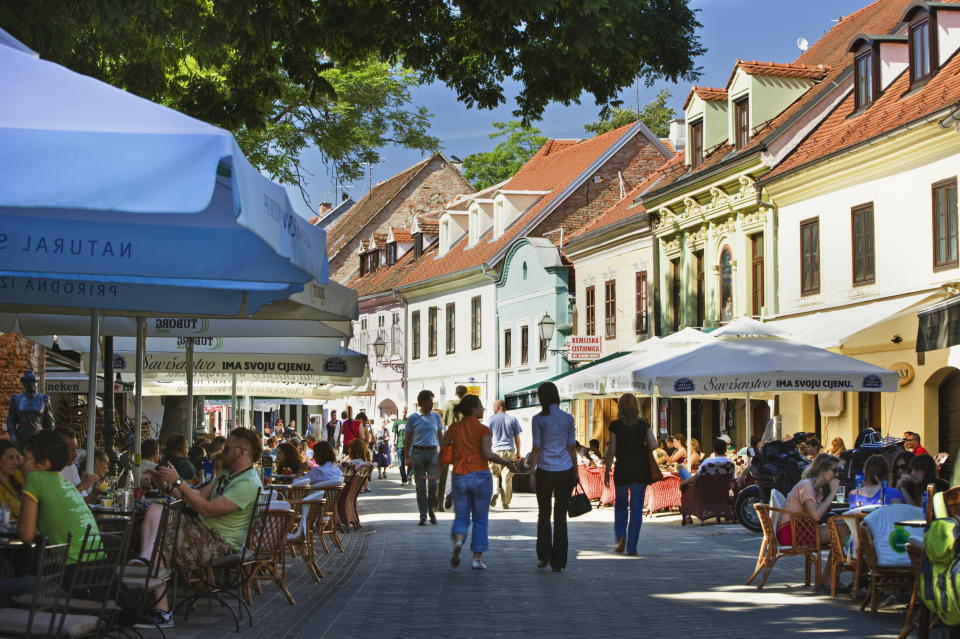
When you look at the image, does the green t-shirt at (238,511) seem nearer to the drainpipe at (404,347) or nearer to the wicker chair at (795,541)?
the wicker chair at (795,541)

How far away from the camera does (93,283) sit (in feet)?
37.1

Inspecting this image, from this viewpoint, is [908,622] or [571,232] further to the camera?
[571,232]

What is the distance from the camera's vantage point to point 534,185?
176 feet

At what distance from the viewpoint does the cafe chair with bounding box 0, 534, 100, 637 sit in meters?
6.82

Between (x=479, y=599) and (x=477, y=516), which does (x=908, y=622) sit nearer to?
(x=479, y=599)

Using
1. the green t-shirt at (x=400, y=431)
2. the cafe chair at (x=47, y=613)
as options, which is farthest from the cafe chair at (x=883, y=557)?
the green t-shirt at (x=400, y=431)

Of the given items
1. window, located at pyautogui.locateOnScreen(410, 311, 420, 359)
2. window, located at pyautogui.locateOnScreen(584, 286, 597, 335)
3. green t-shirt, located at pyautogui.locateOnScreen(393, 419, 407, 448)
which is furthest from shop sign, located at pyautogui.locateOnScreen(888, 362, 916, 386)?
window, located at pyautogui.locateOnScreen(410, 311, 420, 359)

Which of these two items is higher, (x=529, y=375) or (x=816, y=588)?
(x=529, y=375)

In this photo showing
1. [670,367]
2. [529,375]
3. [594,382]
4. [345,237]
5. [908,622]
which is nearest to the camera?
[908,622]

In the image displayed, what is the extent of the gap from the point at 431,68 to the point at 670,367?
6.37 metres

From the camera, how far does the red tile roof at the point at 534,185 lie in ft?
163

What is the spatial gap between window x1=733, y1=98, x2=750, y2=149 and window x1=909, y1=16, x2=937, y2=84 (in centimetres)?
693

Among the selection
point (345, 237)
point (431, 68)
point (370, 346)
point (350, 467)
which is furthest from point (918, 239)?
point (345, 237)

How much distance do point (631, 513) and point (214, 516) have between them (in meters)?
7.33
